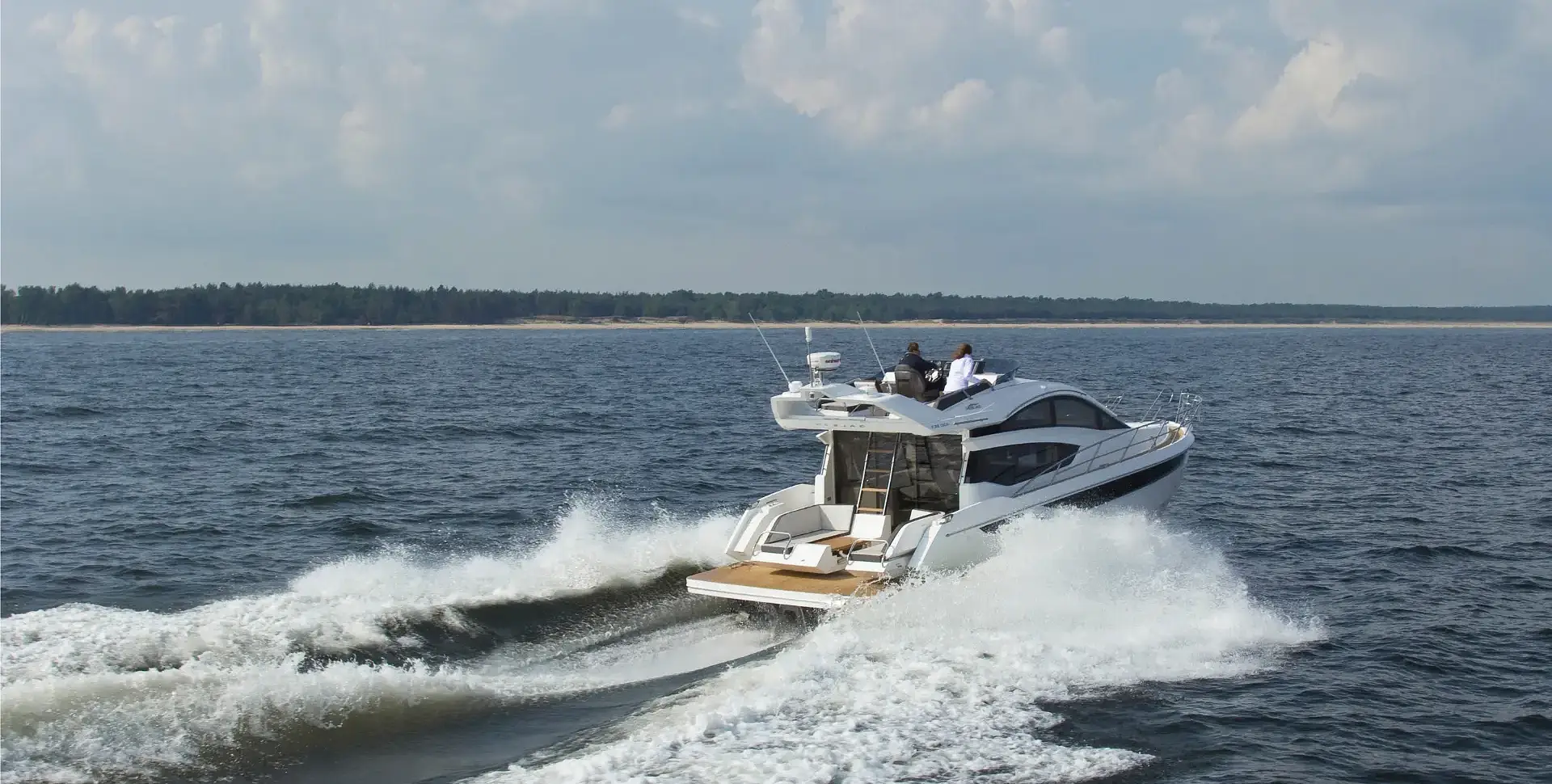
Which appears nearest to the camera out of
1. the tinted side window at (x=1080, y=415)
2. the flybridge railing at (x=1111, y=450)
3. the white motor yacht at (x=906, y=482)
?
the white motor yacht at (x=906, y=482)

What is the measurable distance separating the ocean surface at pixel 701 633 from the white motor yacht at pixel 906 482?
1.53 ft

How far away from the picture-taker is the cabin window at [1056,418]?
15156mm

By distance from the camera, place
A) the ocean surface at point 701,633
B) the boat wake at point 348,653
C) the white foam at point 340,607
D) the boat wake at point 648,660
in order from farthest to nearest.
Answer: the white foam at point 340,607 → the ocean surface at point 701,633 → the boat wake at point 648,660 → the boat wake at point 348,653

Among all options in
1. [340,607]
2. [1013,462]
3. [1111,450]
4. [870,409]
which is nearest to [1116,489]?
[1111,450]

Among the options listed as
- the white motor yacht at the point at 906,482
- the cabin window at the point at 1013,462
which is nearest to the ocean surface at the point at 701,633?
the white motor yacht at the point at 906,482

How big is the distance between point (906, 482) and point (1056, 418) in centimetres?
239

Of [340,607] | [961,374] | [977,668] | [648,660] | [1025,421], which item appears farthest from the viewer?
[1025,421]

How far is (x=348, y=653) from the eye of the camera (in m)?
11.6

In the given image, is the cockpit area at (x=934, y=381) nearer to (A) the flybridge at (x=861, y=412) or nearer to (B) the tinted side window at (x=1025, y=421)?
(A) the flybridge at (x=861, y=412)

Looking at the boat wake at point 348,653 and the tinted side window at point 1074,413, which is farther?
the tinted side window at point 1074,413

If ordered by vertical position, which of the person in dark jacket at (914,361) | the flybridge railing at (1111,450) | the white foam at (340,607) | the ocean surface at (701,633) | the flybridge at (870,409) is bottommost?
the ocean surface at (701,633)

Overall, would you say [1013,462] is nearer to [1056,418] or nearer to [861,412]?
[1056,418]

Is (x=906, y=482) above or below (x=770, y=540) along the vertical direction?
above

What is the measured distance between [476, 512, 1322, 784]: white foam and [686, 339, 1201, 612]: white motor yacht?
480mm
